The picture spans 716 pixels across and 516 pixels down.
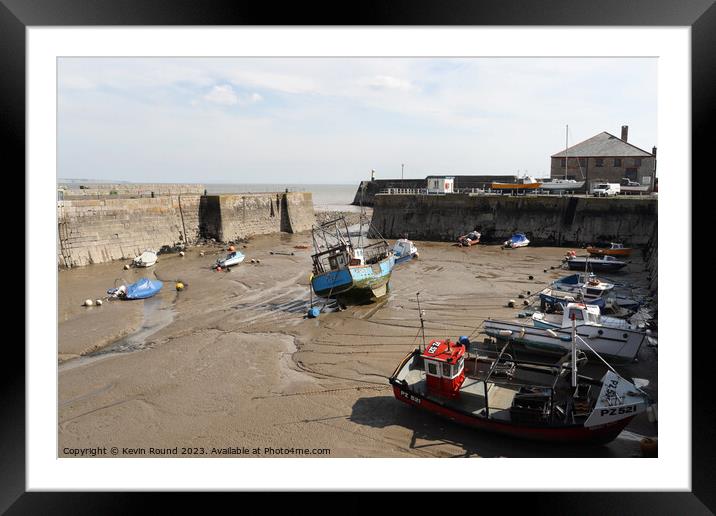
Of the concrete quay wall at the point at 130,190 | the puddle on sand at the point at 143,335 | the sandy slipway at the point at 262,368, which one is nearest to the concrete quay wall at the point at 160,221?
the concrete quay wall at the point at 130,190

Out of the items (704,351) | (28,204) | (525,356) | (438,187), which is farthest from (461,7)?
(438,187)

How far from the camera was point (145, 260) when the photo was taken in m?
21.9

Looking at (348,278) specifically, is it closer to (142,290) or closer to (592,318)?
(592,318)

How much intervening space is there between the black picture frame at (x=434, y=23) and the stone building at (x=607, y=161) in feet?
92.7

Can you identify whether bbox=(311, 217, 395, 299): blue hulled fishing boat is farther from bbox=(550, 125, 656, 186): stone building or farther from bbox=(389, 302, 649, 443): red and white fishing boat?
bbox=(550, 125, 656, 186): stone building

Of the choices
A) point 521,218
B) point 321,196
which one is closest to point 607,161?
point 521,218

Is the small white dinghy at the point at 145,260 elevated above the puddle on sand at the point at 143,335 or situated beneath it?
elevated above

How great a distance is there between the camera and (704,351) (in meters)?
4.97

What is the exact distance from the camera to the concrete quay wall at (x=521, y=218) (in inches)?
991

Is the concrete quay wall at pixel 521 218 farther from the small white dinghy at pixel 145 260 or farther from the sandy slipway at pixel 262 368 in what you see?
the small white dinghy at pixel 145 260

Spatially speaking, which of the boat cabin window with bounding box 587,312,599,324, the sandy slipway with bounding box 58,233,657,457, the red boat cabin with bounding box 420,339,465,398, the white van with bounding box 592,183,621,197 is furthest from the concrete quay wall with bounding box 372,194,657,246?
the red boat cabin with bounding box 420,339,465,398

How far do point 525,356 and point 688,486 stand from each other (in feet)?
18.2

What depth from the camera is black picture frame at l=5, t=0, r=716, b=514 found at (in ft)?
15.9

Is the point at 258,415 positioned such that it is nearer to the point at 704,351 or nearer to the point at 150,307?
the point at 704,351
